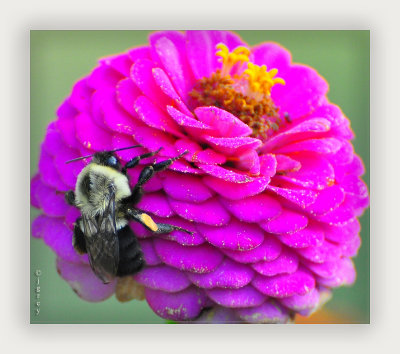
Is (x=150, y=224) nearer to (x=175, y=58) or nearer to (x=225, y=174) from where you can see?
(x=225, y=174)

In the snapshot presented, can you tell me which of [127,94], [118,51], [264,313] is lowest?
[264,313]

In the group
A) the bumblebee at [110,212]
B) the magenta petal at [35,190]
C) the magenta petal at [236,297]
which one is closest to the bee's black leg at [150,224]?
the bumblebee at [110,212]

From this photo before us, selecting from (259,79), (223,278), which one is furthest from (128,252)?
(259,79)

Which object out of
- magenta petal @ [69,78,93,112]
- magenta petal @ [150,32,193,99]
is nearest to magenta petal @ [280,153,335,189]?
magenta petal @ [150,32,193,99]

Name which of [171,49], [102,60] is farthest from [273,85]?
[102,60]

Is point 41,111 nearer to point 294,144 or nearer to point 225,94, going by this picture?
point 225,94

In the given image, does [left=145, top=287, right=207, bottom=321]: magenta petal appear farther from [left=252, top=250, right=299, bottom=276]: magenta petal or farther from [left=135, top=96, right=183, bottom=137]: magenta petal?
[left=135, top=96, right=183, bottom=137]: magenta petal
